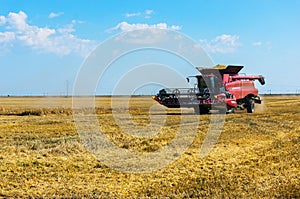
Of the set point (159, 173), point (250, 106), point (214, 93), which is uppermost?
point (214, 93)

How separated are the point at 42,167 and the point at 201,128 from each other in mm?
8830

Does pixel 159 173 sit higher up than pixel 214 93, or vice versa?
pixel 214 93

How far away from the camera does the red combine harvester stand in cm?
2294

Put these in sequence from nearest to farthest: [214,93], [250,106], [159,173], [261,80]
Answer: [159,173], [214,93], [250,106], [261,80]

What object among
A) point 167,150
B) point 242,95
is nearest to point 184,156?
point 167,150

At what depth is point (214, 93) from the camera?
23.0 meters

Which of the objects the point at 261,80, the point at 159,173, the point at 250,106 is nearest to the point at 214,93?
the point at 250,106

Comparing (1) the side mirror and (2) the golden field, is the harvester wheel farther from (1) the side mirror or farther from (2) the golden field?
(2) the golden field

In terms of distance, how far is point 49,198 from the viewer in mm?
6609

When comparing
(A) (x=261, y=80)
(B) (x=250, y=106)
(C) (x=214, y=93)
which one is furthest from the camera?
(A) (x=261, y=80)

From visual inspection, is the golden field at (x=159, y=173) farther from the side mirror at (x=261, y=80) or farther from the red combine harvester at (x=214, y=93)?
the side mirror at (x=261, y=80)

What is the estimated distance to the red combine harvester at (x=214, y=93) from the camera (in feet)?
75.3

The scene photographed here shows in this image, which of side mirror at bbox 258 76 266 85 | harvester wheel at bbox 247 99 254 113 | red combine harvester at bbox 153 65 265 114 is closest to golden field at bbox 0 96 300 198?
red combine harvester at bbox 153 65 265 114

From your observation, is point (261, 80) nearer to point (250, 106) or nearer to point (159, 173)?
point (250, 106)
